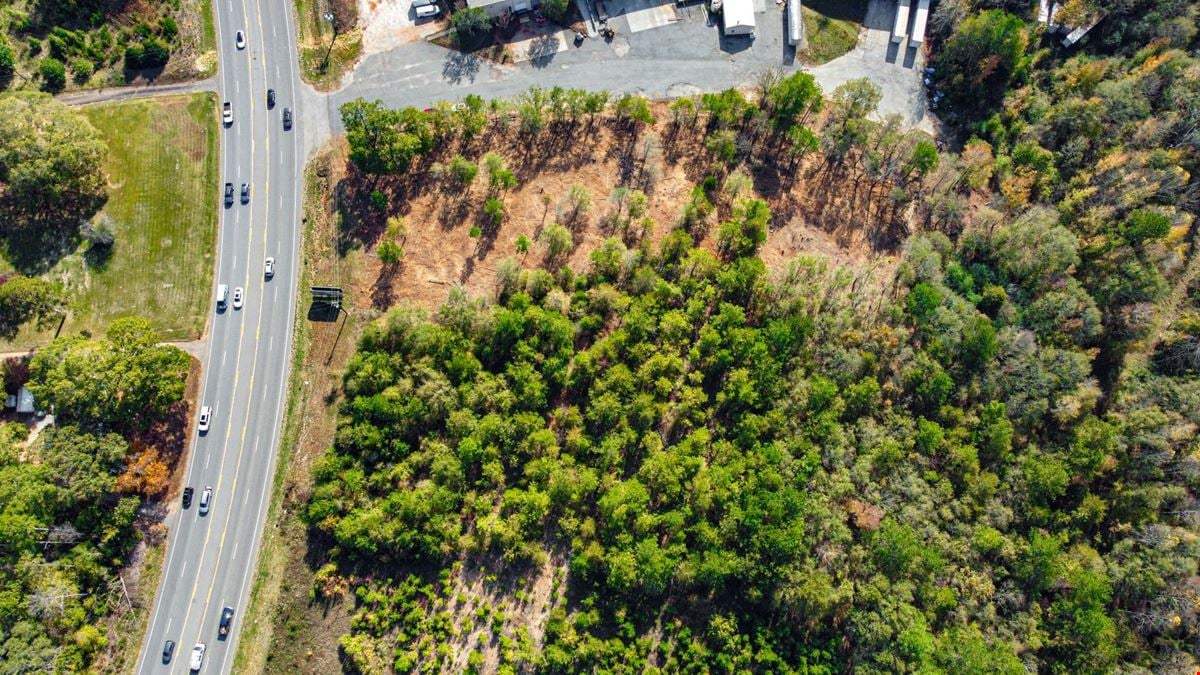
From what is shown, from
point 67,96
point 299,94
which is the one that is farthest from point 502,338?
point 67,96

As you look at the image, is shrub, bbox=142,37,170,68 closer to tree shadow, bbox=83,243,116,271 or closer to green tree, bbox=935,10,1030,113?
tree shadow, bbox=83,243,116,271

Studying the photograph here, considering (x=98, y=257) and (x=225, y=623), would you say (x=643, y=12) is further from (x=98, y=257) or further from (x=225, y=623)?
(x=225, y=623)

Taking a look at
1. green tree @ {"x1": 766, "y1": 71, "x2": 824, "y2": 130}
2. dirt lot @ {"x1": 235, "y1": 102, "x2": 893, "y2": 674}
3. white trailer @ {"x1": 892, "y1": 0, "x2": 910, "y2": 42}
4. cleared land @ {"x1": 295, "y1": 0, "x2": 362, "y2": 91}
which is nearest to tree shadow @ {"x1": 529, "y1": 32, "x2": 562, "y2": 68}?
dirt lot @ {"x1": 235, "y1": 102, "x2": 893, "y2": 674}

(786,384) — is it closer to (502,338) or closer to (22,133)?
(502,338)

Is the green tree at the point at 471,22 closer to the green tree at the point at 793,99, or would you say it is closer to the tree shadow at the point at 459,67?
the tree shadow at the point at 459,67

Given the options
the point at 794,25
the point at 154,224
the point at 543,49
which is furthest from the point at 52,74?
the point at 794,25

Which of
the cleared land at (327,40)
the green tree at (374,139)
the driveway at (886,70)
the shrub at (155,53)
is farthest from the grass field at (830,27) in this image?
the shrub at (155,53)
